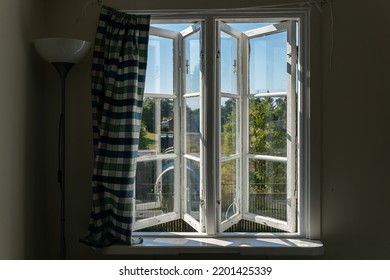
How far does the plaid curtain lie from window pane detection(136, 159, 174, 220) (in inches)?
7.3

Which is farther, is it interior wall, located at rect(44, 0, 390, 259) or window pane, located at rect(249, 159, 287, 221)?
window pane, located at rect(249, 159, 287, 221)

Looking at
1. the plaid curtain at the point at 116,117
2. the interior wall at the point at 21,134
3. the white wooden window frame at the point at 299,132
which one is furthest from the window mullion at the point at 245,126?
the interior wall at the point at 21,134

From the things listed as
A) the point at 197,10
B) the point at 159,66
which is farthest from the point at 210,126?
the point at 197,10

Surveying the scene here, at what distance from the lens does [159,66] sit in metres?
1.97

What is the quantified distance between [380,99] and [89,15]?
1.68 m

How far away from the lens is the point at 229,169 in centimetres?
197

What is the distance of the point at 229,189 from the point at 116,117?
2.51 ft

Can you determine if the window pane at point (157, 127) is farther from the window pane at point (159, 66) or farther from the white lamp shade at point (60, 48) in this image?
the white lamp shade at point (60, 48)

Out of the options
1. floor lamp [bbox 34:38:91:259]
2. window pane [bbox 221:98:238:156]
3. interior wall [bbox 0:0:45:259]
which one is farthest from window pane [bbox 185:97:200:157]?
interior wall [bbox 0:0:45:259]

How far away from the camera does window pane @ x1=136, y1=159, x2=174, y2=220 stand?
198 cm

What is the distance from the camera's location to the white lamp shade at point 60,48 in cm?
165

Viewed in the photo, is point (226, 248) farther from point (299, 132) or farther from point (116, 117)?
point (116, 117)

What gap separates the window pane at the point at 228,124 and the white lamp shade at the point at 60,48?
2.70ft

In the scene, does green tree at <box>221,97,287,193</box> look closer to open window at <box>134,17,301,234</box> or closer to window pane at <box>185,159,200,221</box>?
open window at <box>134,17,301,234</box>
